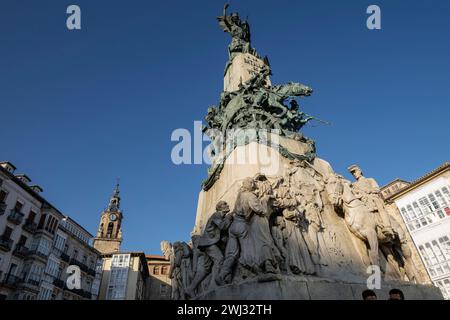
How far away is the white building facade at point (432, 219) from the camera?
72.4ft

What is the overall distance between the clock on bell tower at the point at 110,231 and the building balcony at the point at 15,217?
3098cm

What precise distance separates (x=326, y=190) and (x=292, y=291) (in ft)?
11.1

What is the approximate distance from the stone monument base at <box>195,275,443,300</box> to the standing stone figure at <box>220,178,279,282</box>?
0.25 metres

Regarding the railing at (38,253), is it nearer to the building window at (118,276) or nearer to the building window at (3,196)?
the building window at (3,196)

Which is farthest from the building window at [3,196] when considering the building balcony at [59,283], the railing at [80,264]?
the railing at [80,264]

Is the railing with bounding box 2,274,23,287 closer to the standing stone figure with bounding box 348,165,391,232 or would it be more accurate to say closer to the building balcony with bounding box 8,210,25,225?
the building balcony with bounding box 8,210,25,225

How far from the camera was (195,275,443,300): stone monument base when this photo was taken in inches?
191

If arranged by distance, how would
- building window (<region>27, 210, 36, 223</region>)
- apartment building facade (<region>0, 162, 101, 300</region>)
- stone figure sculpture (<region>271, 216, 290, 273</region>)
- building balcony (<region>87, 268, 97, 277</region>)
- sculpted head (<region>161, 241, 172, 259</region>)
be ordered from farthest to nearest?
building balcony (<region>87, 268, 97, 277</region>) < building window (<region>27, 210, 36, 223</region>) < apartment building facade (<region>0, 162, 101, 300</region>) < sculpted head (<region>161, 241, 172, 259</region>) < stone figure sculpture (<region>271, 216, 290, 273</region>)

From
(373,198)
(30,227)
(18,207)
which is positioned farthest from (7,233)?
(373,198)

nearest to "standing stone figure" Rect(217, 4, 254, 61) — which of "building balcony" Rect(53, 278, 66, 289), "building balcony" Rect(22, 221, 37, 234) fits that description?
"building balcony" Rect(22, 221, 37, 234)

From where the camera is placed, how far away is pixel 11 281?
25.4 meters

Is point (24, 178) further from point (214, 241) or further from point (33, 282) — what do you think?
point (214, 241)

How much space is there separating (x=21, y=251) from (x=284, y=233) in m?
29.1
